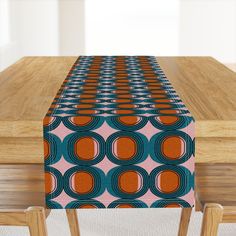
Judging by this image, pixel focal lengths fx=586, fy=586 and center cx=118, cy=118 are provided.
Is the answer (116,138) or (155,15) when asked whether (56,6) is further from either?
(116,138)

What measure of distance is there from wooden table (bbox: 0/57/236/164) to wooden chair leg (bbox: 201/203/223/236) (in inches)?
14.3

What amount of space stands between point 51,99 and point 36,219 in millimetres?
771

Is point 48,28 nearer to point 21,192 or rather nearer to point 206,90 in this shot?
point 206,90

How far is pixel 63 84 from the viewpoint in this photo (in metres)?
2.18

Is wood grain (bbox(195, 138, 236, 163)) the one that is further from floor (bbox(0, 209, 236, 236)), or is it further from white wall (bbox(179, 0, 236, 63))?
white wall (bbox(179, 0, 236, 63))

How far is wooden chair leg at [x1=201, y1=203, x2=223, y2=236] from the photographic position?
1.18m

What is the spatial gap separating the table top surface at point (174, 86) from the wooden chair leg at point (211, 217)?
36 centimetres

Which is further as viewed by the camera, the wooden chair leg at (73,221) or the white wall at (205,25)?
the white wall at (205,25)

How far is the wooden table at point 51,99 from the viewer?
1.53m

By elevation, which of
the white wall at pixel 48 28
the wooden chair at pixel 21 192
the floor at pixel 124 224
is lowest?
the floor at pixel 124 224

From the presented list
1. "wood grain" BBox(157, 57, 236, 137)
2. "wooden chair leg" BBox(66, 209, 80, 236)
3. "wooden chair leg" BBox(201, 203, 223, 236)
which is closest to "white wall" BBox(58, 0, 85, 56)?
"wood grain" BBox(157, 57, 236, 137)

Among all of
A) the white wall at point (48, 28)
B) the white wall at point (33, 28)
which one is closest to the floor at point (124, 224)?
the white wall at point (33, 28)

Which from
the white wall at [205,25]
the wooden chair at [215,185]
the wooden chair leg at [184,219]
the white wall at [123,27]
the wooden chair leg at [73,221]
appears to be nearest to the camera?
the wooden chair at [215,185]

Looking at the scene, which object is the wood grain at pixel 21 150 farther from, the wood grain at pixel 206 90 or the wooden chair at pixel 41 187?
the wood grain at pixel 206 90
